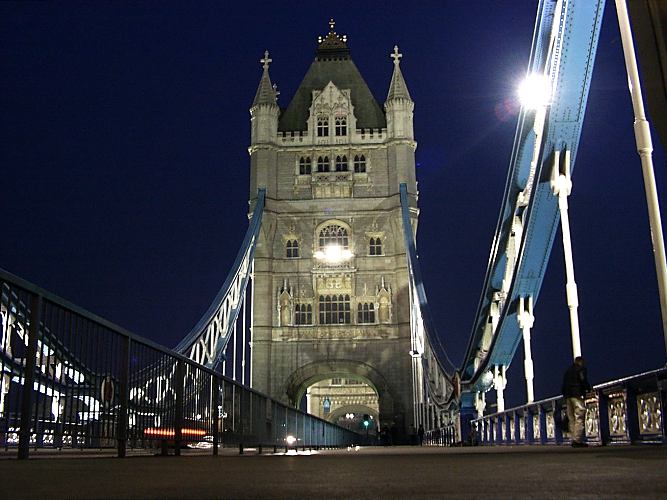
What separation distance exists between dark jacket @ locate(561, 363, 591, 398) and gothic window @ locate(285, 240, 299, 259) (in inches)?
1304

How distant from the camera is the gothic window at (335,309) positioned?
40.9 meters

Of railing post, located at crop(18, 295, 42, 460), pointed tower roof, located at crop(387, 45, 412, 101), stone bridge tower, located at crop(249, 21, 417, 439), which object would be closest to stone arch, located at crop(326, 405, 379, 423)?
stone bridge tower, located at crop(249, 21, 417, 439)

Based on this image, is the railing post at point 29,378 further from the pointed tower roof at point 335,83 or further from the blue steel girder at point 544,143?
the pointed tower roof at point 335,83

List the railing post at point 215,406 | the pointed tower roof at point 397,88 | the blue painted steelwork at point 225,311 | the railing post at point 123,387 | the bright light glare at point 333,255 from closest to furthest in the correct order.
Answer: the railing post at point 123,387, the railing post at point 215,406, the blue painted steelwork at point 225,311, the bright light glare at point 333,255, the pointed tower roof at point 397,88

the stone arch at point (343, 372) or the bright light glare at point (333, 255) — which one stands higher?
the bright light glare at point (333, 255)

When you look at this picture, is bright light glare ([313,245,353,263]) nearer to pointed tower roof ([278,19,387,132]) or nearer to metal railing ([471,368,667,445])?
pointed tower roof ([278,19,387,132])

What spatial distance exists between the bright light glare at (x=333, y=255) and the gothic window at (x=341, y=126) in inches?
258

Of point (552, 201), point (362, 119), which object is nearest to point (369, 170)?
point (362, 119)

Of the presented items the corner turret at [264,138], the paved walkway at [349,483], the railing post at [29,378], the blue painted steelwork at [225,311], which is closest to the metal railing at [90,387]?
the railing post at [29,378]

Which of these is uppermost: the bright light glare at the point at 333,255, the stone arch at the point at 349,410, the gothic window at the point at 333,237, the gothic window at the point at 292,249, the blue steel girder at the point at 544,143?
the gothic window at the point at 333,237

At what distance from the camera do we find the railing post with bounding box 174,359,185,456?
6.91 metres

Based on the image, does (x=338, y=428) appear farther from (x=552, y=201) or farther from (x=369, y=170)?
(x=369, y=170)

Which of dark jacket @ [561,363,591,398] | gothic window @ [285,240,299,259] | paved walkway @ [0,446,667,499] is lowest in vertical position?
paved walkway @ [0,446,667,499]

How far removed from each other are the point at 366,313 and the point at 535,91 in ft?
88.5
